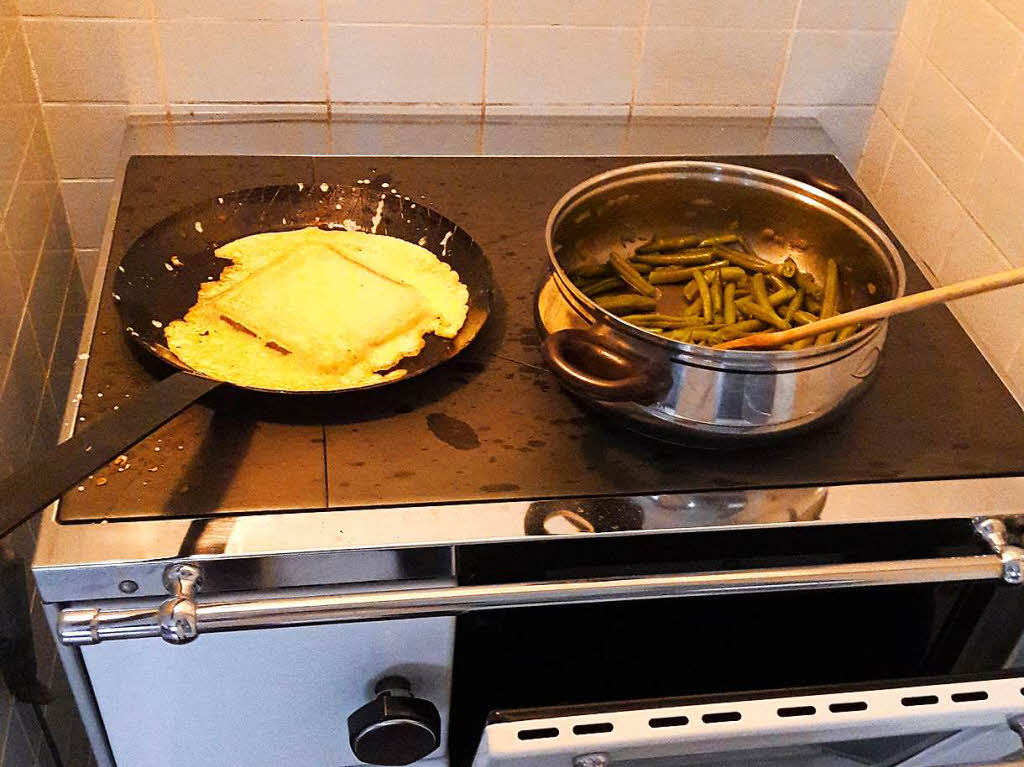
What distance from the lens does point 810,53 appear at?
1195mm

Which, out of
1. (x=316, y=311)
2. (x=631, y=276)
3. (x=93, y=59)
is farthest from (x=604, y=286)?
(x=93, y=59)

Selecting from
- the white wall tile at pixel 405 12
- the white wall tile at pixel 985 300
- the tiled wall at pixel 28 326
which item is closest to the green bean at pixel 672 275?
the white wall tile at pixel 985 300

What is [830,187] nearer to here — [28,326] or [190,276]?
[190,276]

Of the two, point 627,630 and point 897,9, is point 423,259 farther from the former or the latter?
point 897,9

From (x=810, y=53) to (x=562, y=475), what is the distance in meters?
0.71

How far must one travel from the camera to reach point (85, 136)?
113 cm

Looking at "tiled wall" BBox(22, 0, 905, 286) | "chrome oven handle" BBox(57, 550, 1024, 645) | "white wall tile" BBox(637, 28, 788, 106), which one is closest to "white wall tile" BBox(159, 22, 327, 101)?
"tiled wall" BBox(22, 0, 905, 286)

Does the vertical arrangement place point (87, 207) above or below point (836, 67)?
below

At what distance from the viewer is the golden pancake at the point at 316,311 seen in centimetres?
81

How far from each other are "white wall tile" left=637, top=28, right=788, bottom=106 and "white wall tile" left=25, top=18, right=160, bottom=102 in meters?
0.57

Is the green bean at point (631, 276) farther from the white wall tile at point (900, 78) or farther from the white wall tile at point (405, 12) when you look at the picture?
the white wall tile at point (900, 78)

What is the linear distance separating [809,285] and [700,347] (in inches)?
9.8

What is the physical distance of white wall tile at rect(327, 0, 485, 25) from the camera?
1.09 meters

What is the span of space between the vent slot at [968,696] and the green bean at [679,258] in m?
0.43
